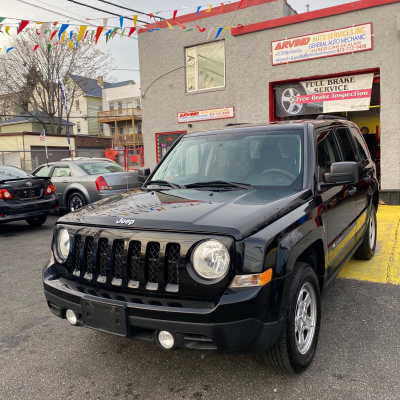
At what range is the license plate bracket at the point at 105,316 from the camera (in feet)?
7.97

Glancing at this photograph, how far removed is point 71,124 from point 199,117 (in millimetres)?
35168

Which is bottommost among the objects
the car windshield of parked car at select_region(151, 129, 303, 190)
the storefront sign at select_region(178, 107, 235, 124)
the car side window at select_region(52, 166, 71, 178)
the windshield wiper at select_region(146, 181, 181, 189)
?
the car side window at select_region(52, 166, 71, 178)

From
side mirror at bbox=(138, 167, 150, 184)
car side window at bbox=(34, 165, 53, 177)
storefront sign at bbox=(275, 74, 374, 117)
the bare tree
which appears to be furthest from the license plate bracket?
the bare tree

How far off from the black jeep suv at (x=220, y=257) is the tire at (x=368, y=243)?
175 centimetres

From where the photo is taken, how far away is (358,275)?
4812mm

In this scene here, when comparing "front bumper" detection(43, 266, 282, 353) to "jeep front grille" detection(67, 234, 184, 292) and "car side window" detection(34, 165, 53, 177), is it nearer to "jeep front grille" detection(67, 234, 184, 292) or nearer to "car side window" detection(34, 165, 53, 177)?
"jeep front grille" detection(67, 234, 184, 292)

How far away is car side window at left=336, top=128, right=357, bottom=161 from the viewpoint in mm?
→ 4262

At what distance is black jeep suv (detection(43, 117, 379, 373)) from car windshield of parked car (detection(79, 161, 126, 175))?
7.19 metres

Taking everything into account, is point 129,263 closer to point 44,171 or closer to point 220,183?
point 220,183

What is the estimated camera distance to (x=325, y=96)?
10.7m

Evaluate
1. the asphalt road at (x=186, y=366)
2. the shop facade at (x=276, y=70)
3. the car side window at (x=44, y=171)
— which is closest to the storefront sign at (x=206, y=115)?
the shop facade at (x=276, y=70)

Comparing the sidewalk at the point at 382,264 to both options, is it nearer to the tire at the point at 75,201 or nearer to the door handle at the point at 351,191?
the door handle at the point at 351,191

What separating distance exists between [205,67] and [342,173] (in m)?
11.1

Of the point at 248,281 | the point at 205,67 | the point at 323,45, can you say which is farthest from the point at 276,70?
the point at 248,281
